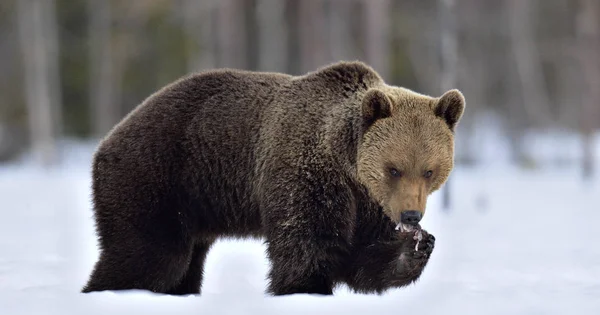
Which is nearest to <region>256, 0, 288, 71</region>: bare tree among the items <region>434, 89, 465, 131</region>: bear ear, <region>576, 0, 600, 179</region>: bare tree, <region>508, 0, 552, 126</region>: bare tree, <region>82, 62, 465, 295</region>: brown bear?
<region>508, 0, 552, 126</region>: bare tree

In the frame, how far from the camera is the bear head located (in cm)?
512

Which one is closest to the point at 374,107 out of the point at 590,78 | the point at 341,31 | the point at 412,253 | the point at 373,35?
the point at 412,253

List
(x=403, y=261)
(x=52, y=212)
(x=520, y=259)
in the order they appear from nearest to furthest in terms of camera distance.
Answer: (x=403, y=261)
(x=520, y=259)
(x=52, y=212)

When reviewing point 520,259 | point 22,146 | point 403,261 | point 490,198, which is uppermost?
point 403,261

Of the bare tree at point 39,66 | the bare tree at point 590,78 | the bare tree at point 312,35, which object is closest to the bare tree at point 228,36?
the bare tree at point 312,35

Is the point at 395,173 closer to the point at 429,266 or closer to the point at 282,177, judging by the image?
the point at 282,177

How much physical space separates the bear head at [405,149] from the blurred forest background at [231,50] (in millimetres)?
17209

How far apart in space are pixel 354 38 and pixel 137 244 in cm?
3248

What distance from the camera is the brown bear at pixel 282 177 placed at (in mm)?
5316

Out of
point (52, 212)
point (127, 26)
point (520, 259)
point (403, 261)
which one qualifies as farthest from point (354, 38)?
point (403, 261)

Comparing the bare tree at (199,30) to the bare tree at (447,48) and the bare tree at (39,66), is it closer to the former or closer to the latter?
the bare tree at (39,66)

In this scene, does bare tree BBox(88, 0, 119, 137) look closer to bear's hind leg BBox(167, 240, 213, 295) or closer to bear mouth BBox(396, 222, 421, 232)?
bear's hind leg BBox(167, 240, 213, 295)

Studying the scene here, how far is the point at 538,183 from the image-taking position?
1947cm

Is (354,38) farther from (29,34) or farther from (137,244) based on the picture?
(137,244)
